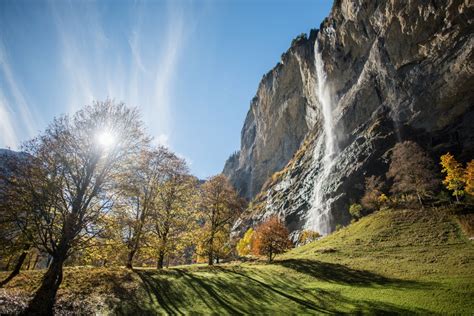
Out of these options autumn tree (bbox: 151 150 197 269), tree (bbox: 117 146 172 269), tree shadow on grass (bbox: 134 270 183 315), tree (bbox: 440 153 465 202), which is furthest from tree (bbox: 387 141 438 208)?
tree shadow on grass (bbox: 134 270 183 315)

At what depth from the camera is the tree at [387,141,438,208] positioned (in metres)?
44.4

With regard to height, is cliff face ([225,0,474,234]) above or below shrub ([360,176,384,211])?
above

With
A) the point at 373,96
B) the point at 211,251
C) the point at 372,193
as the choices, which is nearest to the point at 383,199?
the point at 372,193

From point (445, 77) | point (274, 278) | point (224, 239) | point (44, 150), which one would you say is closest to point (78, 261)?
point (44, 150)

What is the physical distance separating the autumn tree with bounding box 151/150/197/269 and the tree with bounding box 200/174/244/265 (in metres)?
4.50

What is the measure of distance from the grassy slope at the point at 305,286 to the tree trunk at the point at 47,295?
0.68 m

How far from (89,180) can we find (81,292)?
583 cm

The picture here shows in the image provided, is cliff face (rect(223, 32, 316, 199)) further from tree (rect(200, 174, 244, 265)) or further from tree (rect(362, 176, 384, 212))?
tree (rect(200, 174, 244, 265))

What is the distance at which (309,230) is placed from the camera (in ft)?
194

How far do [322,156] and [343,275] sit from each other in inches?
2119


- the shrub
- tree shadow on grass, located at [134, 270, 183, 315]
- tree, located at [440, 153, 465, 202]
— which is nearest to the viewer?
tree shadow on grass, located at [134, 270, 183, 315]

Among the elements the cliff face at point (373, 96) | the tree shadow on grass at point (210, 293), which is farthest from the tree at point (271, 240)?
the tree shadow on grass at point (210, 293)

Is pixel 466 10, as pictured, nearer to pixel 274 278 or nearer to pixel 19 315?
pixel 274 278

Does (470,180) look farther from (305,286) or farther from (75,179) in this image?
(75,179)
